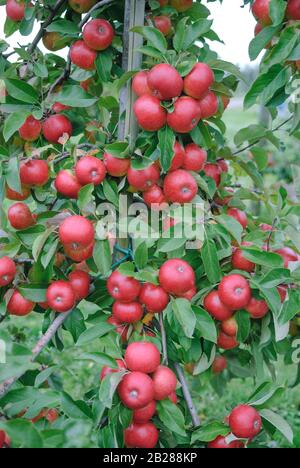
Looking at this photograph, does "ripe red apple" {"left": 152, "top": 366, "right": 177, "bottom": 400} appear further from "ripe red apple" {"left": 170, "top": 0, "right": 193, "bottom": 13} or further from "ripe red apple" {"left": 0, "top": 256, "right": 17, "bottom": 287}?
"ripe red apple" {"left": 170, "top": 0, "right": 193, "bottom": 13}

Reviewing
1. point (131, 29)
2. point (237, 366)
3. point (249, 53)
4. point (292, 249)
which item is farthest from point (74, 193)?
point (237, 366)

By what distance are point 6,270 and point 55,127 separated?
1.20 ft

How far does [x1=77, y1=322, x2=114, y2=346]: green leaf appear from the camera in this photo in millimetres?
1224

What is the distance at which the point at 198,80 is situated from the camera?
4.00 feet

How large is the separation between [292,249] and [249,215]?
159 mm

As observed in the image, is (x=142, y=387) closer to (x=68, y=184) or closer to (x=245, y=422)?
(x=245, y=422)

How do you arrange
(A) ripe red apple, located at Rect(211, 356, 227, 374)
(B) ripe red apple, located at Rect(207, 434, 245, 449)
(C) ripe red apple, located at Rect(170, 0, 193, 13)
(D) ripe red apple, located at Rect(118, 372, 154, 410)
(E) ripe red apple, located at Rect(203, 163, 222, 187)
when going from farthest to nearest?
(A) ripe red apple, located at Rect(211, 356, 227, 374) → (E) ripe red apple, located at Rect(203, 163, 222, 187) → (C) ripe red apple, located at Rect(170, 0, 193, 13) → (B) ripe red apple, located at Rect(207, 434, 245, 449) → (D) ripe red apple, located at Rect(118, 372, 154, 410)

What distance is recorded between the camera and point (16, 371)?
98cm

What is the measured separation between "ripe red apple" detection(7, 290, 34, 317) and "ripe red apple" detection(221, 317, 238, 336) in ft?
1.45

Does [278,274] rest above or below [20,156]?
below

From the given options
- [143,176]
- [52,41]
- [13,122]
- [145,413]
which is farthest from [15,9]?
[145,413]

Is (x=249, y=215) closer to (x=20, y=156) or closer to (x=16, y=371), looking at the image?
(x=20, y=156)

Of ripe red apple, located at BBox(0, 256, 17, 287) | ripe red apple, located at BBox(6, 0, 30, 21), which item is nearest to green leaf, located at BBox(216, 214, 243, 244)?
ripe red apple, located at BBox(0, 256, 17, 287)

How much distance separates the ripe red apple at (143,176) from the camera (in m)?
1.29
